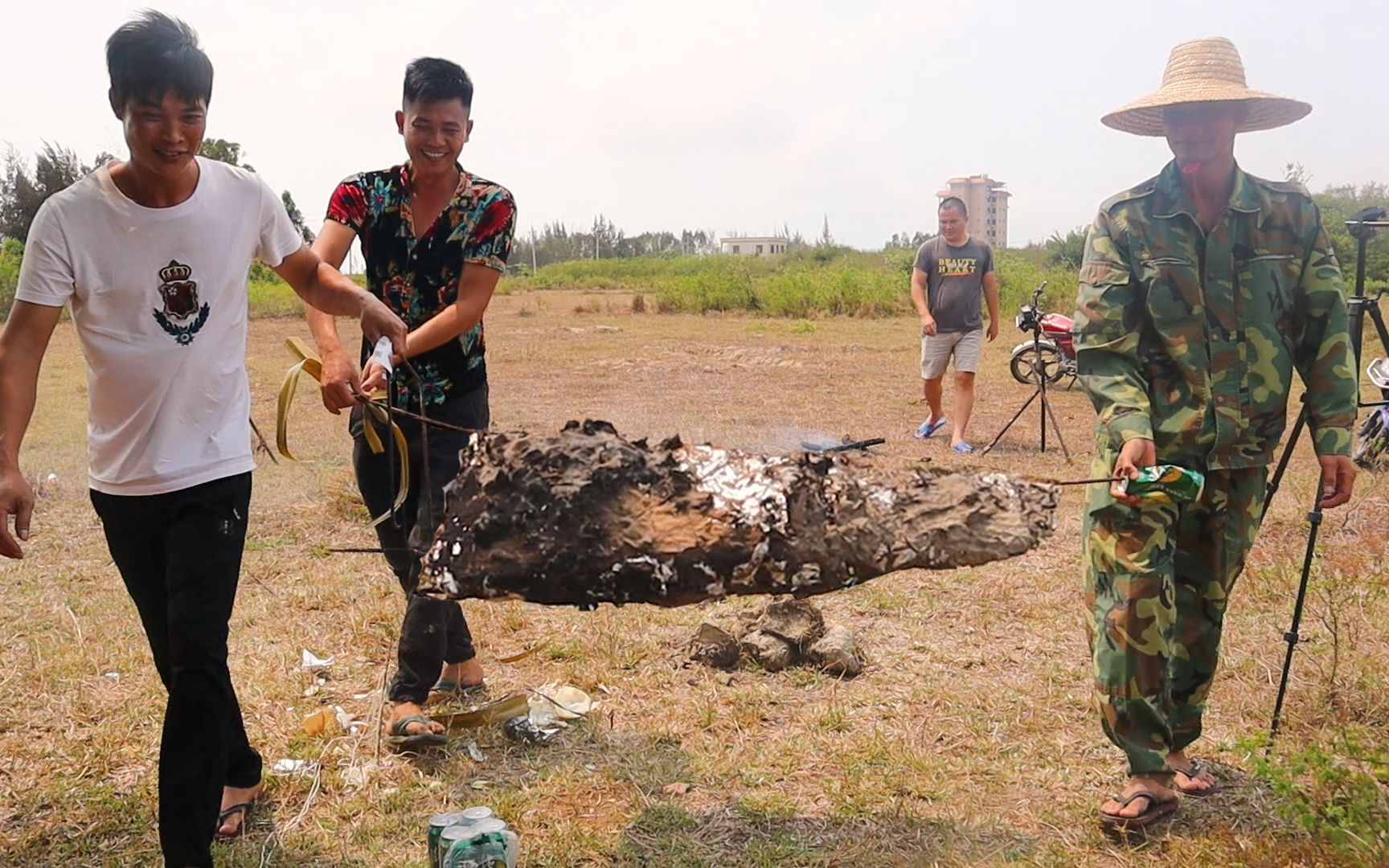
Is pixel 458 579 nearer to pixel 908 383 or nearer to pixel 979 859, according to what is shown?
pixel 979 859

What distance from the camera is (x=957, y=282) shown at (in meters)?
7.95

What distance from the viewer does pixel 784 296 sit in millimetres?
24109

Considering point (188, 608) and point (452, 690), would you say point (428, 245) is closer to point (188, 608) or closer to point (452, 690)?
point (188, 608)

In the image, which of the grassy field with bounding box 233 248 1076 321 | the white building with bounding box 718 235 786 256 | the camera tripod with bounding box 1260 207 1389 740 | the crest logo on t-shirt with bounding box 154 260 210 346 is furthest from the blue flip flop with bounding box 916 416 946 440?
the white building with bounding box 718 235 786 256

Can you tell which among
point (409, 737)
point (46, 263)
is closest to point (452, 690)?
point (409, 737)

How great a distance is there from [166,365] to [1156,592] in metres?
2.63

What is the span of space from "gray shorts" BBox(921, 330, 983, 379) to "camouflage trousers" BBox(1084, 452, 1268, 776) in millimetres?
5019

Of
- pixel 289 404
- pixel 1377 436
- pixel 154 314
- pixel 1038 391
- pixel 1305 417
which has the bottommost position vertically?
pixel 1377 436

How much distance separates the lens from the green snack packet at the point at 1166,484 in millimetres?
2574

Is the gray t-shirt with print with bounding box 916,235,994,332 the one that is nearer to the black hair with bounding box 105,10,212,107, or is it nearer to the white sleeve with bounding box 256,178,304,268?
the white sleeve with bounding box 256,178,304,268

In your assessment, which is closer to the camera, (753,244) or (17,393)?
(17,393)

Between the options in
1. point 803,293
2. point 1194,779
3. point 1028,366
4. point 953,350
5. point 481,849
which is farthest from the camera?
point 803,293

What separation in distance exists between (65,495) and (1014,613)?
6.36m

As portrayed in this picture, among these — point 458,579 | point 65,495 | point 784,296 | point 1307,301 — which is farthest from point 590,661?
point 784,296
